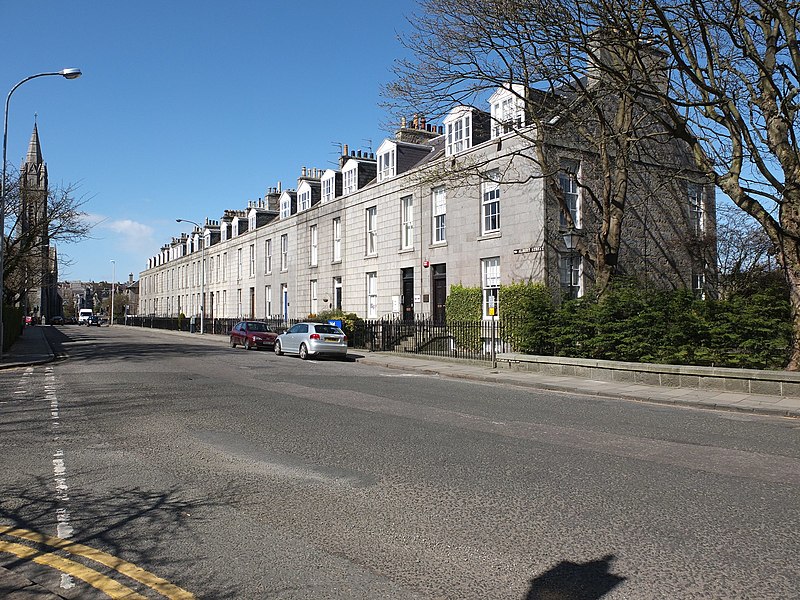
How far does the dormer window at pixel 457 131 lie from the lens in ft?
96.8

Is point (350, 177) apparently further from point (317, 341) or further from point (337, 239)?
point (317, 341)

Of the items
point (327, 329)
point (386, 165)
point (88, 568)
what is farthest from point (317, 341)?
point (88, 568)

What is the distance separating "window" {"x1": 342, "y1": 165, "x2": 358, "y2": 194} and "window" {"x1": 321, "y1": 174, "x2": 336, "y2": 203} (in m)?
1.38

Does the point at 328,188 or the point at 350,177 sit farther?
the point at 328,188

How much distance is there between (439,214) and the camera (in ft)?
101

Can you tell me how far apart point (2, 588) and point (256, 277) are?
4864cm

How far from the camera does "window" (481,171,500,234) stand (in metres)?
27.7

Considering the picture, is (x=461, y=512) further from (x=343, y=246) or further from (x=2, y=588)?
(x=343, y=246)

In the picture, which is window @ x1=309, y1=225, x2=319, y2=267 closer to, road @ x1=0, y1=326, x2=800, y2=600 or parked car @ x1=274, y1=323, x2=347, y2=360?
parked car @ x1=274, y1=323, x2=347, y2=360

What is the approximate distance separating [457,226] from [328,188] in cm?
1527

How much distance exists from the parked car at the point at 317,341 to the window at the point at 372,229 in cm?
1023

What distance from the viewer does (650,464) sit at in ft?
24.1

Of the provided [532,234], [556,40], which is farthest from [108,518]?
[532,234]

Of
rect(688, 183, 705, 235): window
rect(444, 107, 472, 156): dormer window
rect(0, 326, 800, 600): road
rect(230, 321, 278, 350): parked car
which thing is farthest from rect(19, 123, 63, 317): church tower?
rect(688, 183, 705, 235): window
